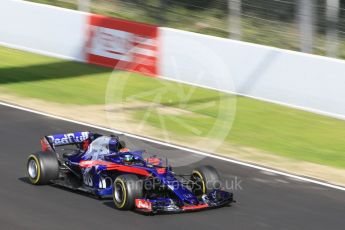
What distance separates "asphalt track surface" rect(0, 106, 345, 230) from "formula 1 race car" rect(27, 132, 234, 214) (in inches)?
6.0

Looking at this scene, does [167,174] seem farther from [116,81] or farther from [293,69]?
[116,81]

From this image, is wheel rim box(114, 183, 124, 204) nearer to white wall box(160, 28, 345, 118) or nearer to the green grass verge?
the green grass verge

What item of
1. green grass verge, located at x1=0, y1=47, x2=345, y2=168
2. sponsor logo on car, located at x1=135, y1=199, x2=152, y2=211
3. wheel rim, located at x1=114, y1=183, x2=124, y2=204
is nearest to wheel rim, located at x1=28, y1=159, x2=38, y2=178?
wheel rim, located at x1=114, y1=183, x2=124, y2=204

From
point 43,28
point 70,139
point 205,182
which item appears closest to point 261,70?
point 43,28

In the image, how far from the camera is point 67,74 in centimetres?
1933

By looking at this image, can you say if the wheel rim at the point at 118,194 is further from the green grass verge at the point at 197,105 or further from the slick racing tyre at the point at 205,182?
the green grass verge at the point at 197,105

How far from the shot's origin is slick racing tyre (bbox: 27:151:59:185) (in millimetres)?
10606

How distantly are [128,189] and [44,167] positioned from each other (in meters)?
1.56

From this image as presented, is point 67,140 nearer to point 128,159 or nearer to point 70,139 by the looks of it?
point 70,139

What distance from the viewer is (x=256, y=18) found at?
59.1 feet

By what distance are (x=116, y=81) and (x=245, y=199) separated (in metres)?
9.54

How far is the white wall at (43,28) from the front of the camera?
67.9 feet

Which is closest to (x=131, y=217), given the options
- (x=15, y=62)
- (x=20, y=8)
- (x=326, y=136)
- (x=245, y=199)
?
(x=245, y=199)

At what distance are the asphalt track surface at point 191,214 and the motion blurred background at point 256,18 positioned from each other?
5092 mm
